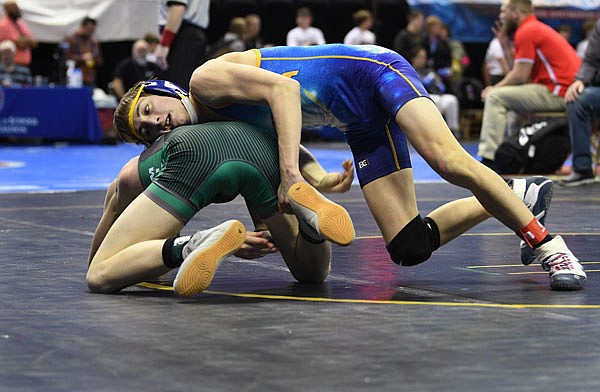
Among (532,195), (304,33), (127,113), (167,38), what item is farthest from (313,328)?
(304,33)

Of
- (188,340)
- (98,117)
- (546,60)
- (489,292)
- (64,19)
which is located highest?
(188,340)

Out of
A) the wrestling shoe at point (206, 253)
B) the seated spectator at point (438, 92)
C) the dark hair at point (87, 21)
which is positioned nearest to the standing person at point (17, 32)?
the dark hair at point (87, 21)

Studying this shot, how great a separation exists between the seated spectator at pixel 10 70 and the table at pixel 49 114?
0.94 ft

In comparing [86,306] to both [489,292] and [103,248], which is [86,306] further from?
[489,292]

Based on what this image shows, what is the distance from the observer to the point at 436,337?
317 cm

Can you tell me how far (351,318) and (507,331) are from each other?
460 mm

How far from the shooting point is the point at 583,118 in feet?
28.6

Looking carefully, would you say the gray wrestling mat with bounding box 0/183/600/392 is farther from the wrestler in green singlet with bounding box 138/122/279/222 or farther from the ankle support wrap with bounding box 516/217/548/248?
the wrestler in green singlet with bounding box 138/122/279/222

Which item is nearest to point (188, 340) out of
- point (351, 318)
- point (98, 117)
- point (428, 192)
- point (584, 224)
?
point (351, 318)

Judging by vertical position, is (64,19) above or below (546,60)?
below

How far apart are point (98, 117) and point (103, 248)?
34.1ft

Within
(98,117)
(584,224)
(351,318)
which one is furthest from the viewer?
(98,117)

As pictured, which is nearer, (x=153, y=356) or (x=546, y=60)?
(x=153, y=356)

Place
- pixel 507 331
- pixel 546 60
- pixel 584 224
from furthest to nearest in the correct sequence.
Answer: pixel 546 60
pixel 584 224
pixel 507 331
